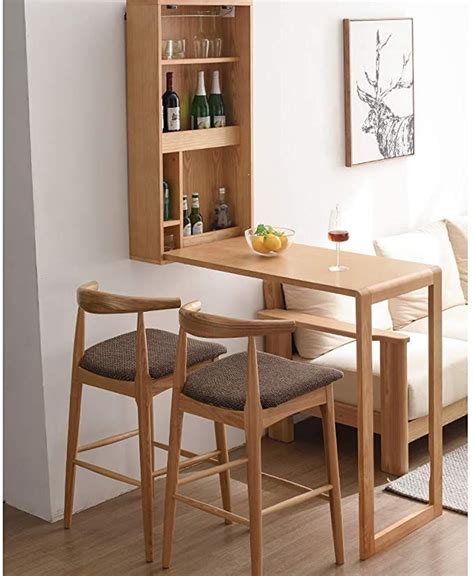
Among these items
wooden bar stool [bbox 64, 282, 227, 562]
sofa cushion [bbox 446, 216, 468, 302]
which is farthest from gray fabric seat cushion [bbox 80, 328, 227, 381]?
sofa cushion [bbox 446, 216, 468, 302]

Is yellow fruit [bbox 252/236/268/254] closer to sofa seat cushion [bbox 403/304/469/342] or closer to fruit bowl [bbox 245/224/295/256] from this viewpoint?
fruit bowl [bbox 245/224/295/256]

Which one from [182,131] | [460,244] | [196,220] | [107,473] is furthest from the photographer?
[460,244]

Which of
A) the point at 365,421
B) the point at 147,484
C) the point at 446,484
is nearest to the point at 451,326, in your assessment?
the point at 446,484

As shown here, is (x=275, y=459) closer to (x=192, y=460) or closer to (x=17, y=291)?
(x=192, y=460)

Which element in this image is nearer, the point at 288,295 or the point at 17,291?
the point at 17,291

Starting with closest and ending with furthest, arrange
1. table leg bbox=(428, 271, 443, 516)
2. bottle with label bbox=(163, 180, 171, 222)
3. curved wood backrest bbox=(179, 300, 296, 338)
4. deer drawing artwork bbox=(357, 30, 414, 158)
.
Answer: curved wood backrest bbox=(179, 300, 296, 338), table leg bbox=(428, 271, 443, 516), bottle with label bbox=(163, 180, 171, 222), deer drawing artwork bbox=(357, 30, 414, 158)

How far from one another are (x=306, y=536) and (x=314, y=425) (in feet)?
3.54

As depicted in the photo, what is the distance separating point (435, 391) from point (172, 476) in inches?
39.5

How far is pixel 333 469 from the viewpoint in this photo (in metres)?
3.43

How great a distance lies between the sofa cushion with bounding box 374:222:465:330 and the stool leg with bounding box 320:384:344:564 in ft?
4.74

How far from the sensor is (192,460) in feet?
12.0

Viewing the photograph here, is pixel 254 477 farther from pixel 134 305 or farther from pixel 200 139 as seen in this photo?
pixel 200 139

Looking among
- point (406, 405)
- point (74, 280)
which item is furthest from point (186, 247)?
point (406, 405)

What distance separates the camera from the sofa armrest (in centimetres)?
409
